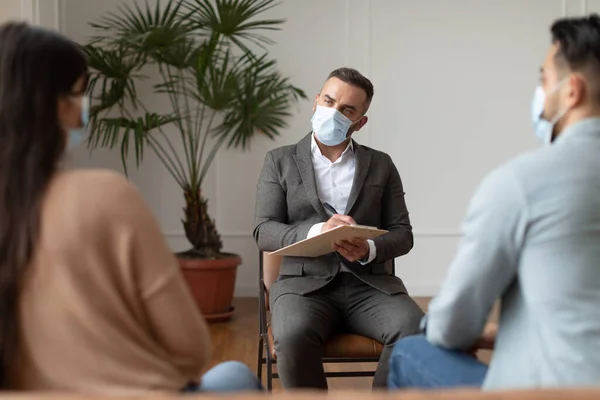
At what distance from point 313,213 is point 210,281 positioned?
247 cm

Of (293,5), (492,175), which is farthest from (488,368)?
(293,5)

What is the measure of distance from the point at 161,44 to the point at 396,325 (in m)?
3.16

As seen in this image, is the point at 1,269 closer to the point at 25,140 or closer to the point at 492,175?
the point at 25,140

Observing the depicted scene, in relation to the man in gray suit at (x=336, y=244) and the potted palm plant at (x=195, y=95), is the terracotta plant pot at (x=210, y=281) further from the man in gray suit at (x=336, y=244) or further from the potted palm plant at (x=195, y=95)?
the man in gray suit at (x=336, y=244)

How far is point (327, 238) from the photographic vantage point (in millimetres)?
2600

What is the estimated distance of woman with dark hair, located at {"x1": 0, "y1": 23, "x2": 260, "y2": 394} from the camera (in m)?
1.32

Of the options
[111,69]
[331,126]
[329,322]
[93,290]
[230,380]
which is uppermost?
[111,69]

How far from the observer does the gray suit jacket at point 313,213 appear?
2.89 meters

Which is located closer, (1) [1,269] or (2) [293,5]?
(1) [1,269]

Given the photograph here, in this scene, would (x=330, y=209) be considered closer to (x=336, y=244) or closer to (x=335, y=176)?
(x=335, y=176)

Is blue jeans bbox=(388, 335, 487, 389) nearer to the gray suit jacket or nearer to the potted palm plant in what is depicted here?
the gray suit jacket

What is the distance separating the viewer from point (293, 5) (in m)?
6.10

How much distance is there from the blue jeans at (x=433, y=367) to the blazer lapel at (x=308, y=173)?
1.13 m

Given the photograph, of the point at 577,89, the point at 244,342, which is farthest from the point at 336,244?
the point at 244,342
